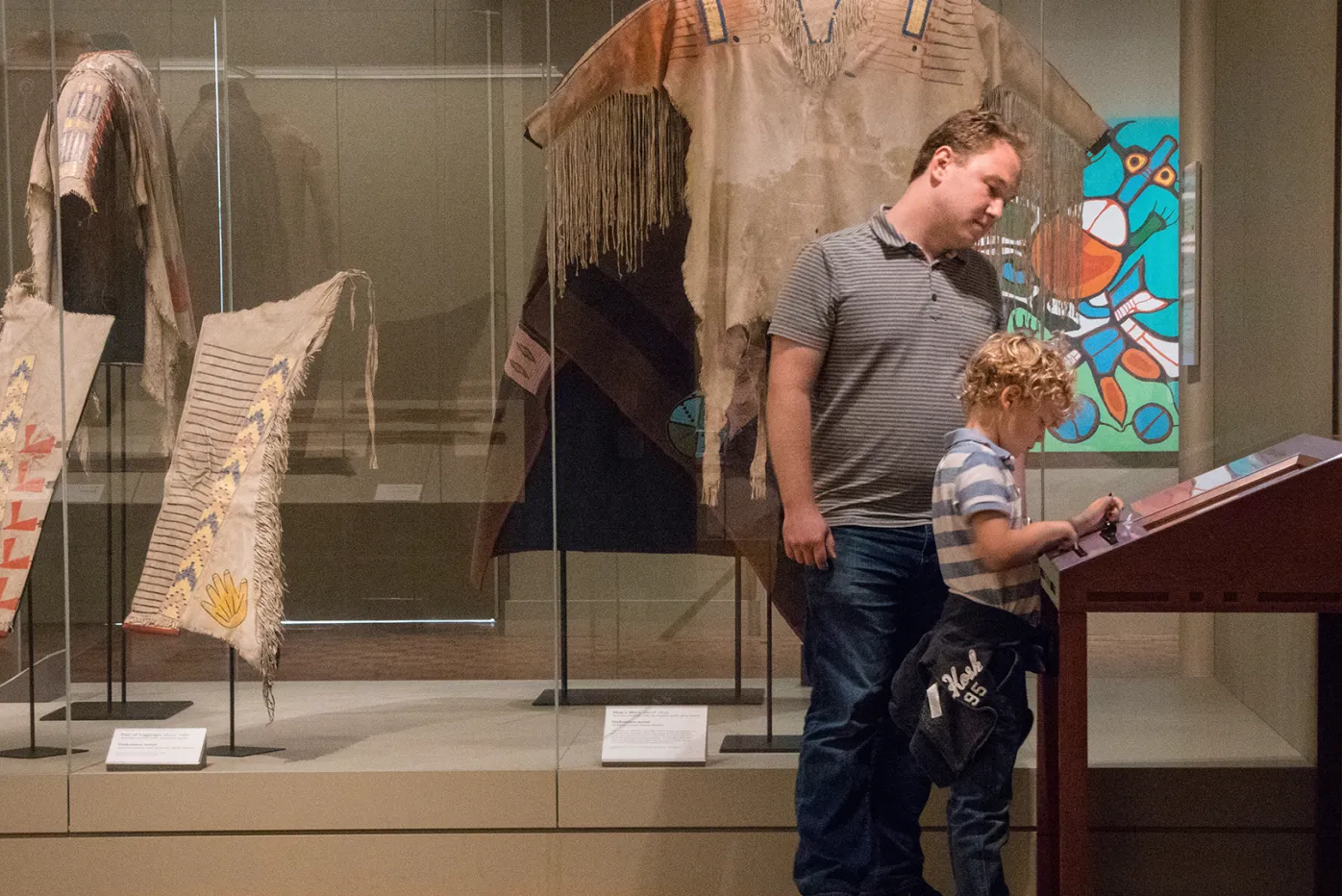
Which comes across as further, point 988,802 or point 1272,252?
point 1272,252

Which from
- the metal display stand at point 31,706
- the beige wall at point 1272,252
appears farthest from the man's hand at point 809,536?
the metal display stand at point 31,706

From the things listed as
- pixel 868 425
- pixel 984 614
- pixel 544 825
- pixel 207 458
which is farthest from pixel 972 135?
pixel 207 458

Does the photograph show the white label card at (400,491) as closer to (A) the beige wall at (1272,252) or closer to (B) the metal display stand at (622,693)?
(B) the metal display stand at (622,693)

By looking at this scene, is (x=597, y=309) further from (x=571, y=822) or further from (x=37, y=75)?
(x=37, y=75)

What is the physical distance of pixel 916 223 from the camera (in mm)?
2453

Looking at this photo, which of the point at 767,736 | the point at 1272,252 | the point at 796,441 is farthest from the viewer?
the point at 767,736

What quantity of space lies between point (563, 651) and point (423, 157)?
105 cm

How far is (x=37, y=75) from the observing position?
2.99 metres

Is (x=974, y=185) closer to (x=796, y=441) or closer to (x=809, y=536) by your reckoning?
(x=796, y=441)

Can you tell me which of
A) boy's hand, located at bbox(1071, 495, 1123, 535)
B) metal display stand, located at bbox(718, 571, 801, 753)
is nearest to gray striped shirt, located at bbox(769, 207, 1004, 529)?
boy's hand, located at bbox(1071, 495, 1123, 535)

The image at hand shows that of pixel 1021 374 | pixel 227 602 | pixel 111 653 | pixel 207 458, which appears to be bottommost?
pixel 111 653

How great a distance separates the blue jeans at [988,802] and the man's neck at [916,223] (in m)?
0.70

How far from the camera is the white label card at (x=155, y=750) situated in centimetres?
287

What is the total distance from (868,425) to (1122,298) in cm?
79
